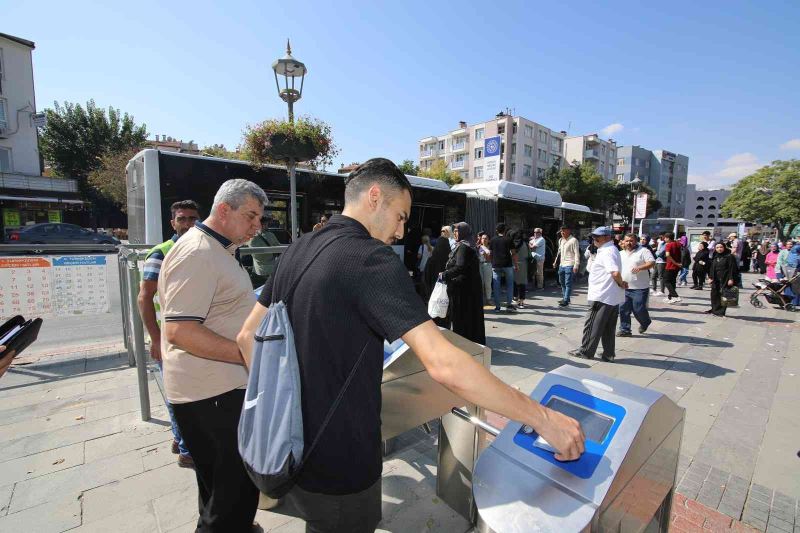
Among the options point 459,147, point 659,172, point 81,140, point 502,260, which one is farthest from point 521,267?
point 659,172

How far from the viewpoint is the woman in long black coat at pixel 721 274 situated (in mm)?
8422

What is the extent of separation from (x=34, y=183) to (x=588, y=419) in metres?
36.4

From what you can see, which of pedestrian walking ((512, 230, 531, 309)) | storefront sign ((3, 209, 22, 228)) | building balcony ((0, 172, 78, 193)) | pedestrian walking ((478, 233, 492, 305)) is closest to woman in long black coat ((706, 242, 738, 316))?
pedestrian walking ((512, 230, 531, 309))

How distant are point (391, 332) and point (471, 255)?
13.5ft

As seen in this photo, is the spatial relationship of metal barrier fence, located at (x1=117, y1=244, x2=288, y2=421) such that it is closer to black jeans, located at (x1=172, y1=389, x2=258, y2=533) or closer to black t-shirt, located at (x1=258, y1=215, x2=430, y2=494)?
black jeans, located at (x1=172, y1=389, x2=258, y2=533)

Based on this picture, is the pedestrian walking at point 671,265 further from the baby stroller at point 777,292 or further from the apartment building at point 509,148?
the apartment building at point 509,148

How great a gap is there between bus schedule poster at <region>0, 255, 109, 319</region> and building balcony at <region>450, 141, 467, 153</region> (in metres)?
61.7

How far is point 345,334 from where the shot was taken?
1.14 meters

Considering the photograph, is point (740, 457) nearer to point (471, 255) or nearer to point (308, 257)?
point (471, 255)

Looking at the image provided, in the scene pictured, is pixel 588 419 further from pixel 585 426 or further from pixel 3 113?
pixel 3 113

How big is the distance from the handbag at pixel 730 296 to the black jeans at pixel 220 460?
34.2 ft

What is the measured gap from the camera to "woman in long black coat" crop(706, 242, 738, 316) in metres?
8.42

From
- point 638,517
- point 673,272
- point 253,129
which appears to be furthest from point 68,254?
point 673,272

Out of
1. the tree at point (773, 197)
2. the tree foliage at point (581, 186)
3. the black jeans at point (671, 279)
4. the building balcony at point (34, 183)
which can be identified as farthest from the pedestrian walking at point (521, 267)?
the tree at point (773, 197)
